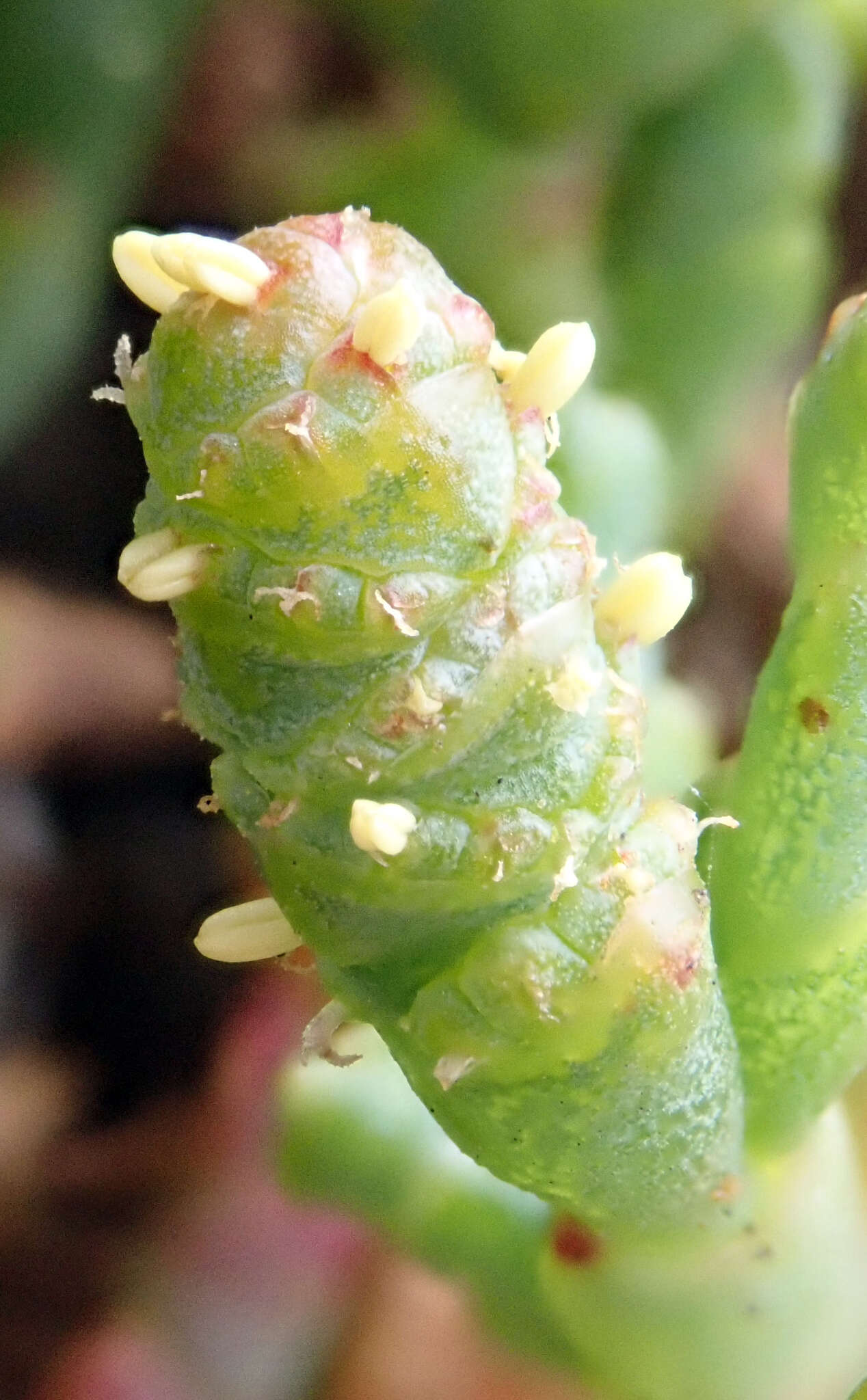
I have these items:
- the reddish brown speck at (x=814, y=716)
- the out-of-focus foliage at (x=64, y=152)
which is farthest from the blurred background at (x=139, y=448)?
the reddish brown speck at (x=814, y=716)

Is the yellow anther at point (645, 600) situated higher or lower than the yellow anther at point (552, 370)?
lower

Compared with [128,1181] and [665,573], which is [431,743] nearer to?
[665,573]

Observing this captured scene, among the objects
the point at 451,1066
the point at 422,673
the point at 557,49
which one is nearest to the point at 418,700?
the point at 422,673

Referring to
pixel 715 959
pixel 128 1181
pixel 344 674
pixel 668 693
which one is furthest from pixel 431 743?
pixel 128 1181

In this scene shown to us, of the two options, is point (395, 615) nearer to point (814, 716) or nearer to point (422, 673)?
point (422, 673)

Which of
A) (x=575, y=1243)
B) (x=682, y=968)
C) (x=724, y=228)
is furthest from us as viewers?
(x=724, y=228)

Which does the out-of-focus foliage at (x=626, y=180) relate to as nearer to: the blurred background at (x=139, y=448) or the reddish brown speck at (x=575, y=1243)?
the blurred background at (x=139, y=448)

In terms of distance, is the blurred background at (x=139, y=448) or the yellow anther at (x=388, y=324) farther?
the blurred background at (x=139, y=448)
